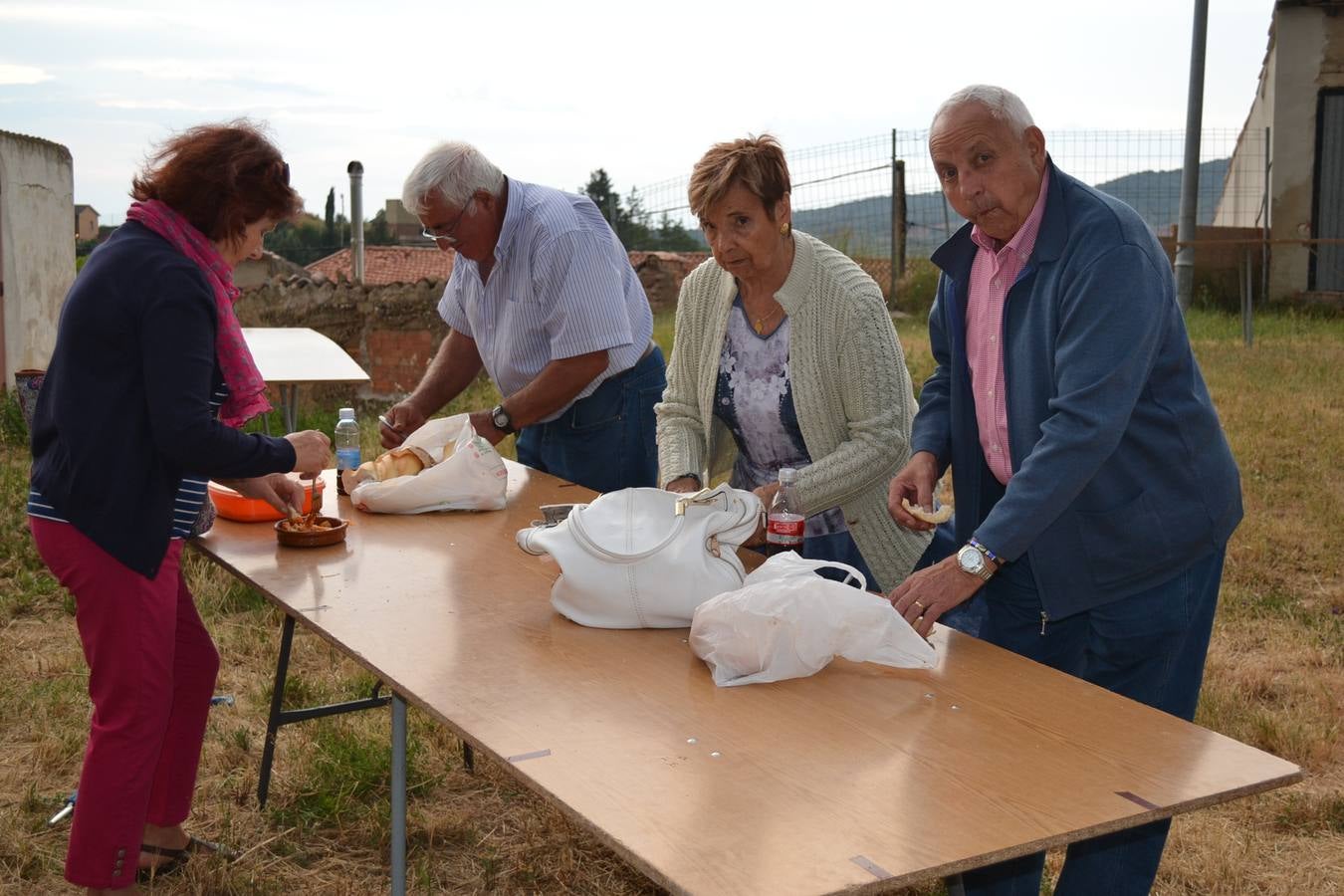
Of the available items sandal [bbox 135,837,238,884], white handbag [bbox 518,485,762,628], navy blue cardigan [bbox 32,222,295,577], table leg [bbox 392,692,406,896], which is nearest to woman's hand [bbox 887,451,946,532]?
white handbag [bbox 518,485,762,628]

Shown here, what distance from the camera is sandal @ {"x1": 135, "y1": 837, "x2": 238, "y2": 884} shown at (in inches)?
123

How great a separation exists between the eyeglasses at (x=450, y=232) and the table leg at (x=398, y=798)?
168 centimetres

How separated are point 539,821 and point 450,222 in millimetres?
1674

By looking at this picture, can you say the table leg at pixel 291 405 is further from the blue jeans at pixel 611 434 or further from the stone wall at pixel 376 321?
the stone wall at pixel 376 321

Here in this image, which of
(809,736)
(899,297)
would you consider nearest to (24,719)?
(809,736)

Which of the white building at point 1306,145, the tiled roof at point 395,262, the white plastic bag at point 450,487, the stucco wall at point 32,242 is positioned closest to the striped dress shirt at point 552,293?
the white plastic bag at point 450,487

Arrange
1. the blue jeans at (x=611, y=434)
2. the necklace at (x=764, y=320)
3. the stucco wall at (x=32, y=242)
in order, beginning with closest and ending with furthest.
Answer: the necklace at (x=764, y=320)
the blue jeans at (x=611, y=434)
the stucco wall at (x=32, y=242)

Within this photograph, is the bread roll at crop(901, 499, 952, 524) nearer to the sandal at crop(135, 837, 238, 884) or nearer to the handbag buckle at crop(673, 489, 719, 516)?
A: the handbag buckle at crop(673, 489, 719, 516)

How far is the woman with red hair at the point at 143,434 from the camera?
2.42 m

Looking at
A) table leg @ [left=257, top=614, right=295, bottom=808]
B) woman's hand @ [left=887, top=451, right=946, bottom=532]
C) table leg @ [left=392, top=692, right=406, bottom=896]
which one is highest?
woman's hand @ [left=887, top=451, right=946, bottom=532]

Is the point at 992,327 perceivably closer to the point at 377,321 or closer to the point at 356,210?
the point at 377,321

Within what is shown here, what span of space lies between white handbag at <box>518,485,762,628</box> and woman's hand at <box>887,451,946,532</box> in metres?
0.35

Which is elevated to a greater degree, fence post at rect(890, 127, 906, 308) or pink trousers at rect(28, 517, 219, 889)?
fence post at rect(890, 127, 906, 308)

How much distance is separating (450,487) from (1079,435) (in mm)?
1721
